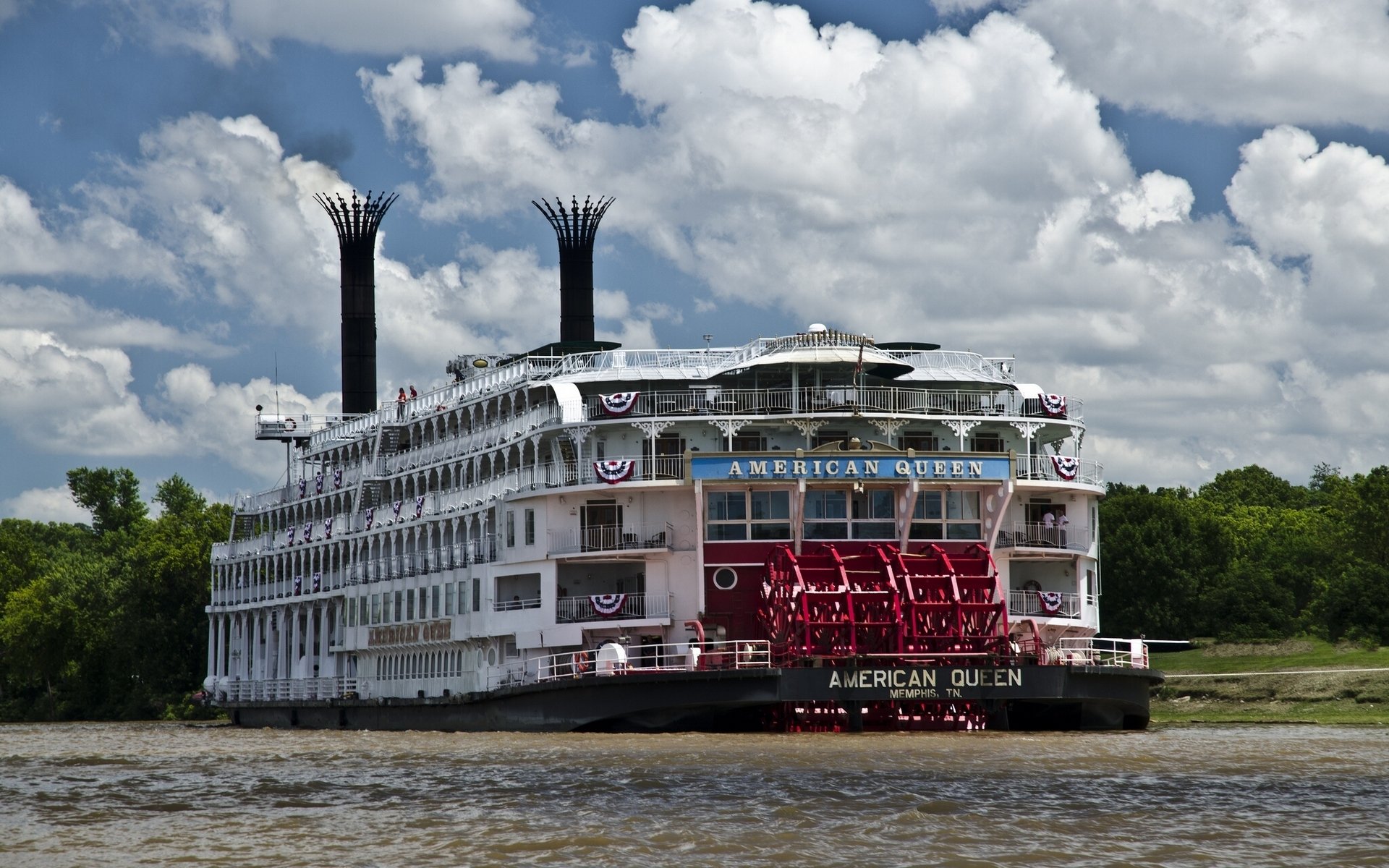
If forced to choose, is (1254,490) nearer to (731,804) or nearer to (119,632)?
(119,632)

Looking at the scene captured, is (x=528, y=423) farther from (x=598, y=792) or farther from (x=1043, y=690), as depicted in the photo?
(x=598, y=792)

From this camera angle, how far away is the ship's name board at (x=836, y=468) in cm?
4334

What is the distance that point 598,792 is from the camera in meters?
27.7

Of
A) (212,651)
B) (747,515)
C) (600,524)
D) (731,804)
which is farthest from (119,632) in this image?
(731,804)

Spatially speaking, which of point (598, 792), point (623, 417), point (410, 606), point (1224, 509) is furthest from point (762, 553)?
point (1224, 509)

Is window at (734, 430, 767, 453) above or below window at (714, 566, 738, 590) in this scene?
above

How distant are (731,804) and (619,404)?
2168cm

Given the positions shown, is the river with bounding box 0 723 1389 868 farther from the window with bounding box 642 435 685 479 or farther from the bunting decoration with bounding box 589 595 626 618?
the window with bounding box 642 435 685 479

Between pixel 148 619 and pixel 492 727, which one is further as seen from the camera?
pixel 148 619

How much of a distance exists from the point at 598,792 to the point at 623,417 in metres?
20.0

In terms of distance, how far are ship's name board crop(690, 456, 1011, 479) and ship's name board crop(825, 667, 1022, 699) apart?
6.10 meters

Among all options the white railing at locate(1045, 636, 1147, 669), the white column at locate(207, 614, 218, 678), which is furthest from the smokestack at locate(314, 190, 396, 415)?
the white railing at locate(1045, 636, 1147, 669)

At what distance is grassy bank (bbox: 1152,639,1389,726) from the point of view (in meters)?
51.5

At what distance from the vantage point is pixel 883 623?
41.2m
